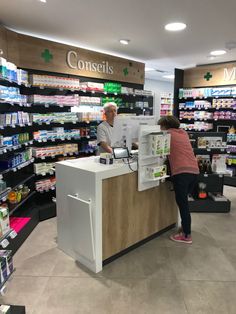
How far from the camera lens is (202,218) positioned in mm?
4477

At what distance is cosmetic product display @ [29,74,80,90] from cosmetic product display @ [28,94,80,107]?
0.57 ft

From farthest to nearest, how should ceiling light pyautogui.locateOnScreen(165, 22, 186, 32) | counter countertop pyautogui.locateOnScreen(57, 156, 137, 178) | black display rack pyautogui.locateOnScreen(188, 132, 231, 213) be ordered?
1. black display rack pyautogui.locateOnScreen(188, 132, 231, 213)
2. ceiling light pyautogui.locateOnScreen(165, 22, 186, 32)
3. counter countertop pyautogui.locateOnScreen(57, 156, 137, 178)

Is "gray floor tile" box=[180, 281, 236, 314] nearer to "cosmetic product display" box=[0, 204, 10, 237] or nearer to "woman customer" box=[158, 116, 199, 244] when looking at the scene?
"woman customer" box=[158, 116, 199, 244]

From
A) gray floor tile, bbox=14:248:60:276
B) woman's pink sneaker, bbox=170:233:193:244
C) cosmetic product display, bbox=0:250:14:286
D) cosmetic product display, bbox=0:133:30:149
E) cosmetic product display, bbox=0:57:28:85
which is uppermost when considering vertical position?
cosmetic product display, bbox=0:57:28:85

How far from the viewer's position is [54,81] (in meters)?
4.46

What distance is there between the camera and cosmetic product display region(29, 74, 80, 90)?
4.24 m

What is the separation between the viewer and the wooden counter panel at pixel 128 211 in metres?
2.91

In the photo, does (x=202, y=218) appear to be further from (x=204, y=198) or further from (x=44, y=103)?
(x=44, y=103)

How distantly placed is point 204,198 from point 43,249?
2.98 metres

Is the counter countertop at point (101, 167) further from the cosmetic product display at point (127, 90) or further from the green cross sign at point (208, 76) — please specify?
the green cross sign at point (208, 76)

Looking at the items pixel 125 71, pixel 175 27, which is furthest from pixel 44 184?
pixel 175 27

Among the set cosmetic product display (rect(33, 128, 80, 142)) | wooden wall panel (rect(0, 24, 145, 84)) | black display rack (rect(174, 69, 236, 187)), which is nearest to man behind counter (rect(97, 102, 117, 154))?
cosmetic product display (rect(33, 128, 80, 142))

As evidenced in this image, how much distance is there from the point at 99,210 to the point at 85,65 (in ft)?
11.2

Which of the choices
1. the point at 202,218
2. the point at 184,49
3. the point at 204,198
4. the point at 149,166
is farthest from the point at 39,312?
the point at 184,49
